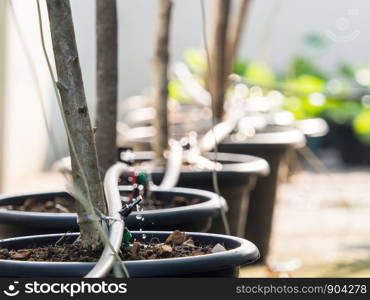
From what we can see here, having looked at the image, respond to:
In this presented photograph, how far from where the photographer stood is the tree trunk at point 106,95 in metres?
2.98

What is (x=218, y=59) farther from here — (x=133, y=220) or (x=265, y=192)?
(x=133, y=220)

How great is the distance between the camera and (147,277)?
5.99 ft

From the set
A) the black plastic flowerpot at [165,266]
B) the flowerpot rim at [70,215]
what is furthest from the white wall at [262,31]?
the black plastic flowerpot at [165,266]

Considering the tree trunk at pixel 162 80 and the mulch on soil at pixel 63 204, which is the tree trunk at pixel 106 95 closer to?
the mulch on soil at pixel 63 204

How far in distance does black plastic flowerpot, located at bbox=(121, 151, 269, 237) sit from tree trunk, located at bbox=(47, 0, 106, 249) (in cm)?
125

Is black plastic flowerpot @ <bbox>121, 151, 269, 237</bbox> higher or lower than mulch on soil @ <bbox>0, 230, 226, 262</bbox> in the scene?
lower

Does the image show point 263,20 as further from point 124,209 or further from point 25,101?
point 124,209

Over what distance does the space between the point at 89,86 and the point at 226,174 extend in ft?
16.4

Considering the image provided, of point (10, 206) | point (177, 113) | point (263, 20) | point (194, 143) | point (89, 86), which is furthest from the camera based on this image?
point (263, 20)

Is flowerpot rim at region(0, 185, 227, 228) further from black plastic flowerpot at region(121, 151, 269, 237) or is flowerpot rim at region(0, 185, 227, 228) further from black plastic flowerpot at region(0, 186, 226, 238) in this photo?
black plastic flowerpot at region(121, 151, 269, 237)

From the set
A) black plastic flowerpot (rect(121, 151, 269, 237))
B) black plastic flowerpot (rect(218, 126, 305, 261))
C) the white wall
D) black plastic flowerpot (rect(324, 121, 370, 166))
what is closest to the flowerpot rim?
black plastic flowerpot (rect(121, 151, 269, 237))

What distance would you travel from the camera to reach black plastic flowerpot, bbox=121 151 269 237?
3.42 metres

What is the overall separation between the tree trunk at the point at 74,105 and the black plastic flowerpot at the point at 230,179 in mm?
1250

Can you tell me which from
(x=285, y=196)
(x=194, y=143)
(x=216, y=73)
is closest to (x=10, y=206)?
(x=194, y=143)
